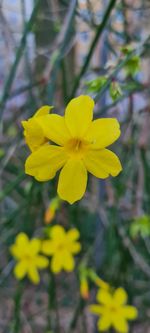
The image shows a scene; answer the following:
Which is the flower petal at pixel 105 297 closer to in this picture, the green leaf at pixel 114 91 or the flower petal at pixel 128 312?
the flower petal at pixel 128 312

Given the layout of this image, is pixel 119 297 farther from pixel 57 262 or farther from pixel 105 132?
pixel 105 132

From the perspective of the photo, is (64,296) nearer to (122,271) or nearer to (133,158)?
(122,271)

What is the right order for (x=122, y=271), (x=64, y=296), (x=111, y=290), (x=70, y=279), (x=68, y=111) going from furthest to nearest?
(x=70, y=279) < (x=64, y=296) < (x=122, y=271) < (x=111, y=290) < (x=68, y=111)

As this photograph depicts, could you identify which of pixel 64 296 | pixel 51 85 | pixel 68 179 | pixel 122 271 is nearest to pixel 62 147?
pixel 68 179

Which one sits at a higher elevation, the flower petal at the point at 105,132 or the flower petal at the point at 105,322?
the flower petal at the point at 105,132

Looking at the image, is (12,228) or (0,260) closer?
(12,228)

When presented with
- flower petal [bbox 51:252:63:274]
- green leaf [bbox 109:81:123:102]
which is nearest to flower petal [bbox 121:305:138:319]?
flower petal [bbox 51:252:63:274]

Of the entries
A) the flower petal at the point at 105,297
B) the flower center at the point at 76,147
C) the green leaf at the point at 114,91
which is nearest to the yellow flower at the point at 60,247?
the flower petal at the point at 105,297
